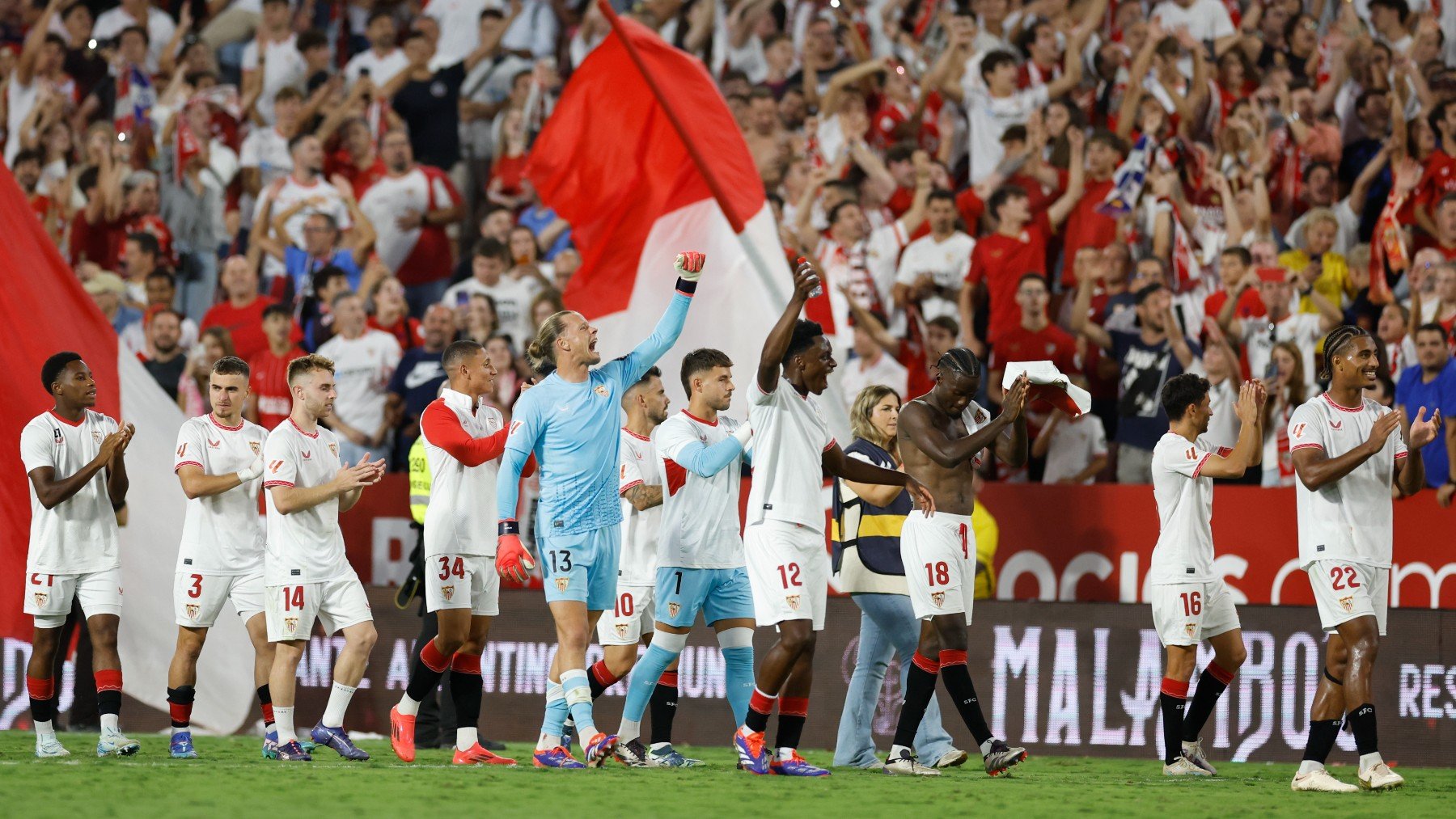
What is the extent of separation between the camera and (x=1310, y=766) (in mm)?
9422

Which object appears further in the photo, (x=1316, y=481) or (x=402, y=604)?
(x=402, y=604)

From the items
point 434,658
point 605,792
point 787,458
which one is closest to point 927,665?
point 787,458

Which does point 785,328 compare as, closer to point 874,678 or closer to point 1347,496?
point 874,678

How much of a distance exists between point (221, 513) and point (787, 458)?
3.46 meters

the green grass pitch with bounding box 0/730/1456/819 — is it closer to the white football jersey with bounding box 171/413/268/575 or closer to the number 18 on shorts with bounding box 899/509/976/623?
the number 18 on shorts with bounding box 899/509/976/623

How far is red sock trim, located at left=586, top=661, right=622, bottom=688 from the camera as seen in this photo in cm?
1042

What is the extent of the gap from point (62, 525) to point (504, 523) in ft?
9.76

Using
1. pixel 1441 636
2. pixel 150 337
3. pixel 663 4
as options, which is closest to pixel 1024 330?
pixel 1441 636

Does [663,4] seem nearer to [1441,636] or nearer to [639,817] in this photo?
[1441,636]

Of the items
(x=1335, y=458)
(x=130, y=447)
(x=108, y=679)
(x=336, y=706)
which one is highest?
(x=130, y=447)

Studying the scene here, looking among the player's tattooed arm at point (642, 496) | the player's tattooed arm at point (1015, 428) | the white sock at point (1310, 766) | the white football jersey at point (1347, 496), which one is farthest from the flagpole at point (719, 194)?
the white sock at point (1310, 766)

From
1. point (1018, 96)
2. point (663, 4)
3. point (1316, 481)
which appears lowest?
point (1316, 481)

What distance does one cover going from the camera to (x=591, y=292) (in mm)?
13992

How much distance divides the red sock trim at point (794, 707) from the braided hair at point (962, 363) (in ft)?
6.59
